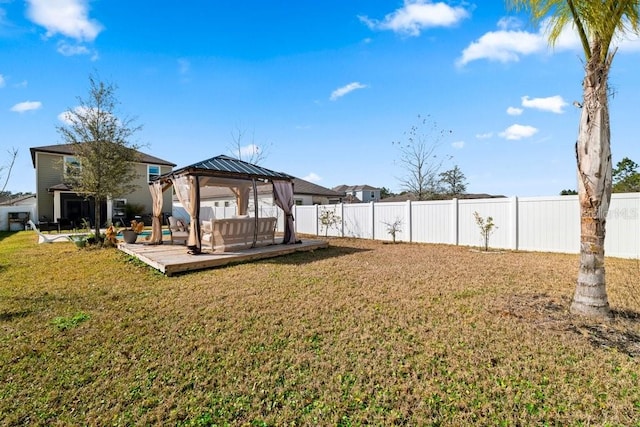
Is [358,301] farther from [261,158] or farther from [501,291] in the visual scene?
[261,158]

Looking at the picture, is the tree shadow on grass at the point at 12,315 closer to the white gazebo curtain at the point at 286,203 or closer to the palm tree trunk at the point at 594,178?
the white gazebo curtain at the point at 286,203

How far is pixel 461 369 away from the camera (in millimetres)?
2777

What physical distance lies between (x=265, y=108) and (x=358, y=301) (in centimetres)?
1566

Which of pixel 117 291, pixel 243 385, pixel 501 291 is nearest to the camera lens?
pixel 243 385

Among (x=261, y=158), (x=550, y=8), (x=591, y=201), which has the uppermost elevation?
(x=261, y=158)

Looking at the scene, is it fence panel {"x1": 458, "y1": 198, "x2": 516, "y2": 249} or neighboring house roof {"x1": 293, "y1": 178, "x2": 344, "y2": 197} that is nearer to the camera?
fence panel {"x1": 458, "y1": 198, "x2": 516, "y2": 249}

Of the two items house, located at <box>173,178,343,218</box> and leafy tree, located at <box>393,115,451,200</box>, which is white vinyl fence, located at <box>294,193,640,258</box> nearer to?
leafy tree, located at <box>393,115,451,200</box>

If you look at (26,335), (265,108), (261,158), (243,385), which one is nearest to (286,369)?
(243,385)

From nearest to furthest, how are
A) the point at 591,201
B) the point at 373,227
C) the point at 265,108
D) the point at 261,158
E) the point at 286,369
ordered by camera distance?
the point at 286,369 < the point at 591,201 < the point at 373,227 < the point at 265,108 < the point at 261,158

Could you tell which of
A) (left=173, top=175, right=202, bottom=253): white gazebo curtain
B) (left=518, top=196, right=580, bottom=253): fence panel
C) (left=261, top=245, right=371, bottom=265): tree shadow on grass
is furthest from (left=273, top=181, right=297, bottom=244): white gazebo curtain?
(left=518, top=196, right=580, bottom=253): fence panel

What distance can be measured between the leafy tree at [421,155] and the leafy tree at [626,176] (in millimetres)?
14396

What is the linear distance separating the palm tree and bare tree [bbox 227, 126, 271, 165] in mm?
22469

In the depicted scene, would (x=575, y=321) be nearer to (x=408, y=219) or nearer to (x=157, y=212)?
(x=408, y=219)

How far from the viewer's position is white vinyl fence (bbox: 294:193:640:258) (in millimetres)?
7766
